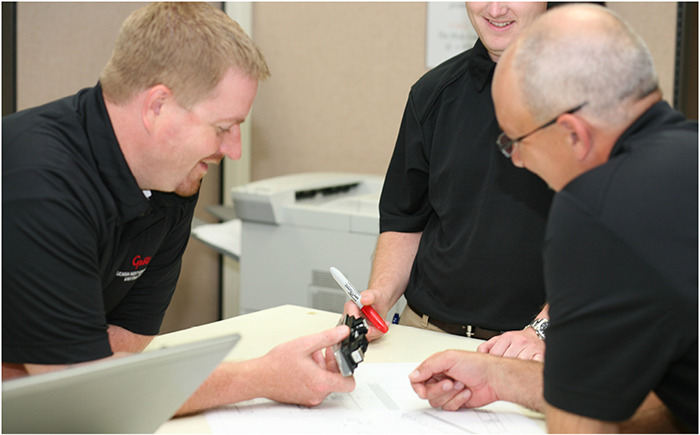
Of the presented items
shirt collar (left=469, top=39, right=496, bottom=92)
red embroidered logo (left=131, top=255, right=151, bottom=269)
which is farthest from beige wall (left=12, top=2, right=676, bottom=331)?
red embroidered logo (left=131, top=255, right=151, bottom=269)

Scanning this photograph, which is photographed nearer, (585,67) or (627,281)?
Result: (627,281)

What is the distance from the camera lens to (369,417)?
3.77 feet

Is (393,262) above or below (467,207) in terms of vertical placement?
below

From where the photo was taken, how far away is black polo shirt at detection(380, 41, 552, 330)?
159 cm

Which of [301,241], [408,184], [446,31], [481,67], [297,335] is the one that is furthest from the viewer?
[446,31]

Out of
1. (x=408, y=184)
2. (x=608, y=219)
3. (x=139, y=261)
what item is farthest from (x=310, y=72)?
(x=608, y=219)

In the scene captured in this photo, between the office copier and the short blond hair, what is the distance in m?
1.29

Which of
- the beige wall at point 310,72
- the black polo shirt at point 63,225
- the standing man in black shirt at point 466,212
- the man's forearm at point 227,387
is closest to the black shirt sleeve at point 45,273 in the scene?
the black polo shirt at point 63,225

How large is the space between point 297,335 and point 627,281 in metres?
0.84

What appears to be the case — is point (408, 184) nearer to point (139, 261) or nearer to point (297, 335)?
point (297, 335)

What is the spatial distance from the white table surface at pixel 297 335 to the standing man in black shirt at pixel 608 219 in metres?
0.50

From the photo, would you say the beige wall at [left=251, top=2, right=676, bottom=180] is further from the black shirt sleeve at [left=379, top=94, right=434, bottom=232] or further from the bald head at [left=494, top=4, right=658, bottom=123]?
Answer: the bald head at [left=494, top=4, right=658, bottom=123]

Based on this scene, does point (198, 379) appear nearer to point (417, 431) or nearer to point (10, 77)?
point (417, 431)

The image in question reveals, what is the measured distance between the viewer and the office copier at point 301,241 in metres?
2.47
